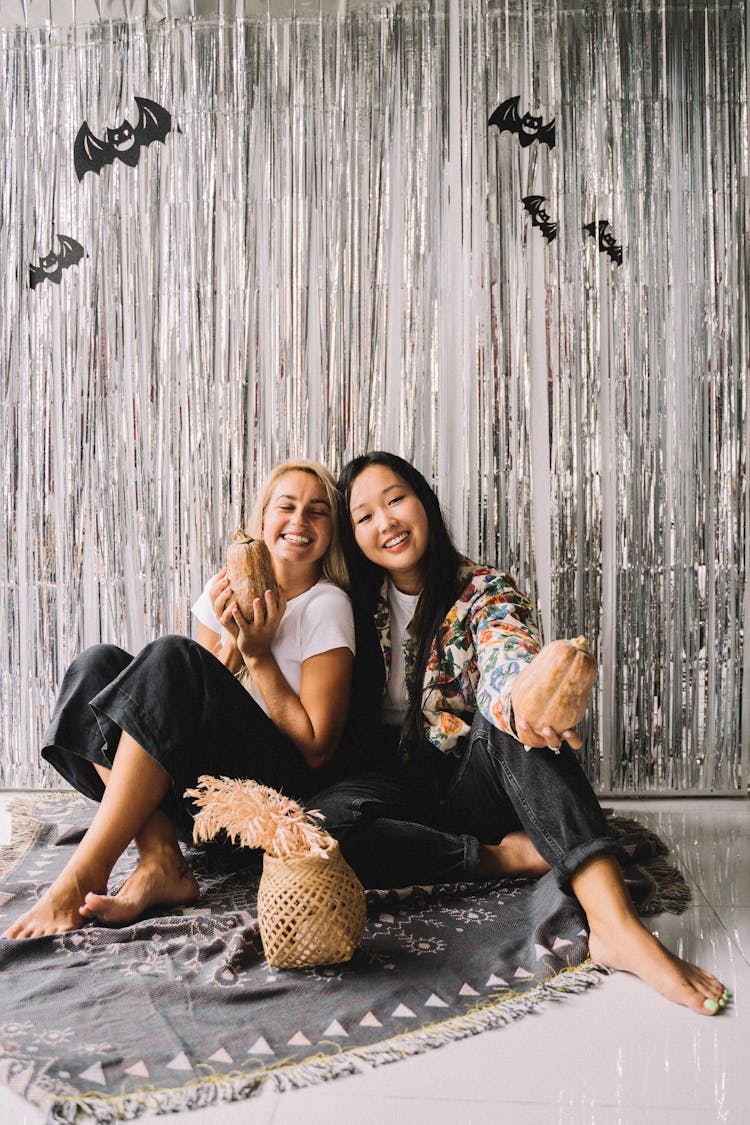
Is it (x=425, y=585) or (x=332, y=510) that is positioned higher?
(x=332, y=510)

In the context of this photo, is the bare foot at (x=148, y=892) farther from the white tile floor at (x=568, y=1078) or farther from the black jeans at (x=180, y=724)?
the white tile floor at (x=568, y=1078)

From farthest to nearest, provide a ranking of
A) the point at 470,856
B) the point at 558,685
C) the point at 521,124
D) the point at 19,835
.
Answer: the point at 521,124, the point at 19,835, the point at 470,856, the point at 558,685

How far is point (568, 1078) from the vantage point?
45.4 inches

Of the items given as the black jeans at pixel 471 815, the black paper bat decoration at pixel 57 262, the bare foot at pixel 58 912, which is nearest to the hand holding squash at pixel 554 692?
the black jeans at pixel 471 815

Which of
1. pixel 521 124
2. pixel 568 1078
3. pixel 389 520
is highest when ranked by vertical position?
pixel 521 124

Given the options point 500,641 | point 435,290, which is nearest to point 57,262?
point 435,290

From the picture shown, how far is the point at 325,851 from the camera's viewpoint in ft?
4.60

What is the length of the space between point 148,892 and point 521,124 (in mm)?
1969

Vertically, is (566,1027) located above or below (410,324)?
below

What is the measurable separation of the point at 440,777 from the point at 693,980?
2.13ft

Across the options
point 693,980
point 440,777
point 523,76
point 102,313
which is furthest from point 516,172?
point 693,980

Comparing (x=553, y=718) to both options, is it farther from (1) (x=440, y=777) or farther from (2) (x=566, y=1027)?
(1) (x=440, y=777)

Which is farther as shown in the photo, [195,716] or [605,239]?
[605,239]

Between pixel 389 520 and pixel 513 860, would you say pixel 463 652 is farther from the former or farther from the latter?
pixel 513 860
